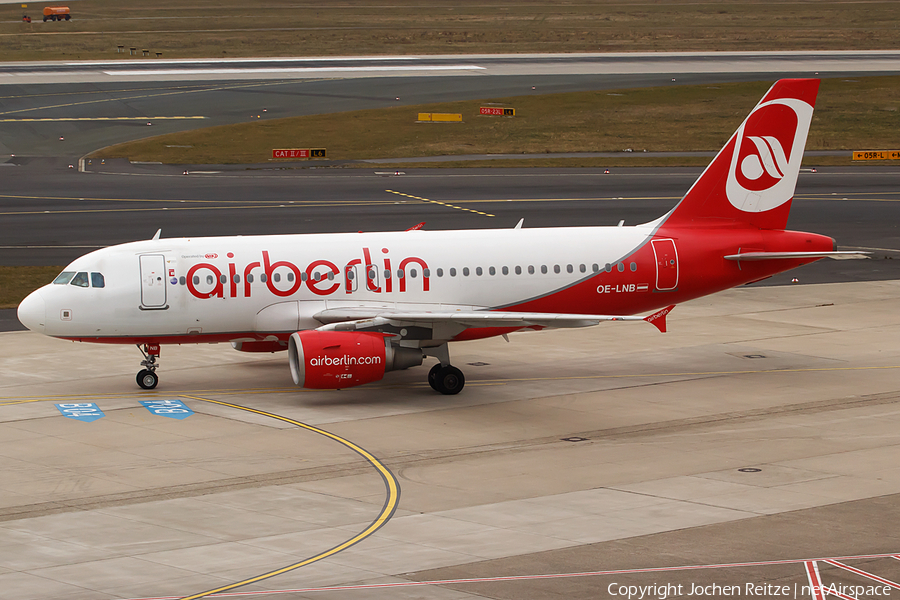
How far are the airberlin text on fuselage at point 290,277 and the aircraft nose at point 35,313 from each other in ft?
13.8

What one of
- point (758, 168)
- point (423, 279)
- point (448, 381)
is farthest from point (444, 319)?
point (758, 168)

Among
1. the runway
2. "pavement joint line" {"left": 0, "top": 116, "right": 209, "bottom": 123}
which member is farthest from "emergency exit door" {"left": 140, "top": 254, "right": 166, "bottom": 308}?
"pavement joint line" {"left": 0, "top": 116, "right": 209, "bottom": 123}

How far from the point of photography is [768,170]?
3731cm

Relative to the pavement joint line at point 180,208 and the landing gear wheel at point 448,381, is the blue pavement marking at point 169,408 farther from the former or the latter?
the pavement joint line at point 180,208

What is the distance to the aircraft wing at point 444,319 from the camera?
31.9 metres

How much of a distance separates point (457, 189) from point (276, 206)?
1137cm

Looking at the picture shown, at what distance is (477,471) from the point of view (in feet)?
88.0

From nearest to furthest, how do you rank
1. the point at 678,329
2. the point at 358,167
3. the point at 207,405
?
the point at 207,405
the point at 678,329
the point at 358,167

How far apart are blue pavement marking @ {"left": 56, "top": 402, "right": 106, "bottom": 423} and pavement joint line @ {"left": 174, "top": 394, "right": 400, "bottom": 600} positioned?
8.87 ft

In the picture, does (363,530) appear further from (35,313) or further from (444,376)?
(35,313)

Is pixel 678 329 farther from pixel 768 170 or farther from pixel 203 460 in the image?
pixel 203 460

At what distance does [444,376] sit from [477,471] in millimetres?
7505

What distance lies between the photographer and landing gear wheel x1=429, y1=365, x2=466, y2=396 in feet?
112

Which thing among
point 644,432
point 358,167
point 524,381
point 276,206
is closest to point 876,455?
point 644,432
